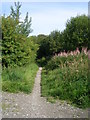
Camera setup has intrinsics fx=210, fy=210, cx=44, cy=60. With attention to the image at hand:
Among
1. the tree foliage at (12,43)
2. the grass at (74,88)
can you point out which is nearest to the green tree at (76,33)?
the tree foliage at (12,43)

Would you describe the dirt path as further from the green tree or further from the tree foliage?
the green tree

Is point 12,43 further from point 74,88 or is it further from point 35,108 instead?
point 35,108

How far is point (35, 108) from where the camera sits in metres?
5.19

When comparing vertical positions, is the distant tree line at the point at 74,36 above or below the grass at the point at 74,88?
above

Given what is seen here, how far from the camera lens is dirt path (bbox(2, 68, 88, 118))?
15.3ft

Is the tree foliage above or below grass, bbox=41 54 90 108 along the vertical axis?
above

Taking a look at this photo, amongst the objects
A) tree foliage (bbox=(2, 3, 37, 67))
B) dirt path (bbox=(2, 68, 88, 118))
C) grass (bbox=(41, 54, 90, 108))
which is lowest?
dirt path (bbox=(2, 68, 88, 118))

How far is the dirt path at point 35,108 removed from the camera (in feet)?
15.3

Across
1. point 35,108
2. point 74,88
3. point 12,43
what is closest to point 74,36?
point 12,43

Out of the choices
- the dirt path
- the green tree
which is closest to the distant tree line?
the green tree

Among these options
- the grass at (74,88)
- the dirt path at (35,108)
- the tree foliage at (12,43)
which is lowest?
the dirt path at (35,108)

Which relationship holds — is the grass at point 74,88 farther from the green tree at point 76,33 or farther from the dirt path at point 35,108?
the green tree at point 76,33

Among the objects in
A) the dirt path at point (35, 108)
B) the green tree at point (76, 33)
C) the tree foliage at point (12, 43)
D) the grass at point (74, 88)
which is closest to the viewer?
the dirt path at point (35, 108)

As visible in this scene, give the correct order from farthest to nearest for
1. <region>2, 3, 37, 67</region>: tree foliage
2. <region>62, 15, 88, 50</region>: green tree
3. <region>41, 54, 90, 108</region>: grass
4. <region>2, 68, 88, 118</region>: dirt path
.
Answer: <region>62, 15, 88, 50</region>: green tree → <region>2, 3, 37, 67</region>: tree foliage → <region>41, 54, 90, 108</region>: grass → <region>2, 68, 88, 118</region>: dirt path
